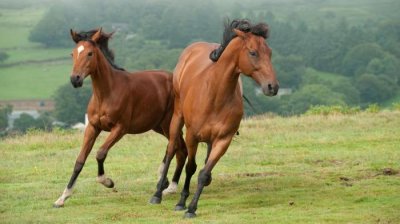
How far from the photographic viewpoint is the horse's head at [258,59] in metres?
12.9

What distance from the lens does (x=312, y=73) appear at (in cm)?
9262

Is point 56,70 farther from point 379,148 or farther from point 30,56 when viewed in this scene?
point 379,148

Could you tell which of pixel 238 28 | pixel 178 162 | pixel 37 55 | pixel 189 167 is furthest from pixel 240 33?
pixel 37 55

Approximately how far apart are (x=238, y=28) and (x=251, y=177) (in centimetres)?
385

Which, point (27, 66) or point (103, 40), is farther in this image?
point (27, 66)

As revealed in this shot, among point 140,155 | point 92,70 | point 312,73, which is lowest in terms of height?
point 312,73

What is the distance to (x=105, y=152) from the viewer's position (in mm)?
14406

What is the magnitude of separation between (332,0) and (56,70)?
248 ft

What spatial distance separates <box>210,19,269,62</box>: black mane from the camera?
521 inches

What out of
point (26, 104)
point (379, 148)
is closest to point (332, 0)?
point (26, 104)

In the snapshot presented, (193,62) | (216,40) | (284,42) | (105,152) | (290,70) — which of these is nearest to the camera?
(105,152)

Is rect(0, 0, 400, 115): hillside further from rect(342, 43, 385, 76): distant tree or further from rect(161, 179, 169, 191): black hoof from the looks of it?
rect(161, 179, 169, 191): black hoof

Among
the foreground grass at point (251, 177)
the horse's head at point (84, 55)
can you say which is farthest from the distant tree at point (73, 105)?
the horse's head at point (84, 55)

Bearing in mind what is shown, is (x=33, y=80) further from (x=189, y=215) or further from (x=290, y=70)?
(x=189, y=215)
